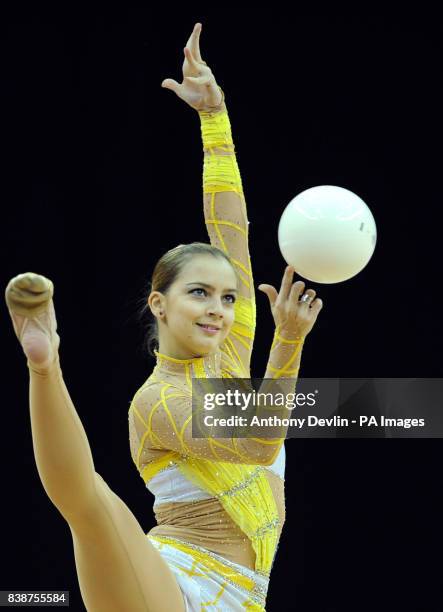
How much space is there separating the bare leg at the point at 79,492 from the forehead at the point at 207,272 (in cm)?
45

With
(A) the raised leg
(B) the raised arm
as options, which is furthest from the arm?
(A) the raised leg

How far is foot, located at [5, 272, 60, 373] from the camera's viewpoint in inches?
67.8

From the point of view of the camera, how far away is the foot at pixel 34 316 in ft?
5.65

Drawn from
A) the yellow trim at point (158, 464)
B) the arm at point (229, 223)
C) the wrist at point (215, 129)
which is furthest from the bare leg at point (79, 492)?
the wrist at point (215, 129)

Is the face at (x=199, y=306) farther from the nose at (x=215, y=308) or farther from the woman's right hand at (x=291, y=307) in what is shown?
the woman's right hand at (x=291, y=307)

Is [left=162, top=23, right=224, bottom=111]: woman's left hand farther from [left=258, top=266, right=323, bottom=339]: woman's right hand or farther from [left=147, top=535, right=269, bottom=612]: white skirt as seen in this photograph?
[left=147, top=535, right=269, bottom=612]: white skirt

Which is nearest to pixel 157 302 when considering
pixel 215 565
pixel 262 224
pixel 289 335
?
pixel 289 335

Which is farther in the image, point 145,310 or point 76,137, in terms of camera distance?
point 76,137

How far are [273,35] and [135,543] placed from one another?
5.94 ft

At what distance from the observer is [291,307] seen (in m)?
1.90

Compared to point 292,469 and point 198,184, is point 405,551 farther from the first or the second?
point 198,184

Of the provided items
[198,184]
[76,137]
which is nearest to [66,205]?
[76,137]

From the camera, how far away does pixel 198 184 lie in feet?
10.9

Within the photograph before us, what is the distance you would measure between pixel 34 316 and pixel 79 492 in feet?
1.05
